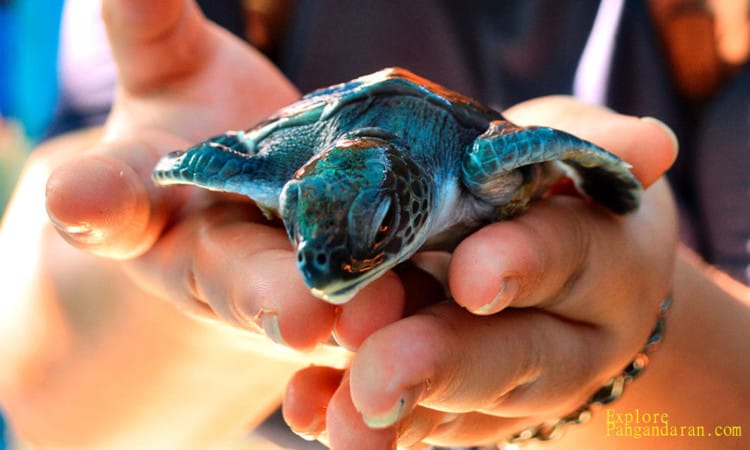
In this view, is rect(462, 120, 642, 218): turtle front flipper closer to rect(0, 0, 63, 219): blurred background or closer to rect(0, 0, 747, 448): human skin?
rect(0, 0, 747, 448): human skin

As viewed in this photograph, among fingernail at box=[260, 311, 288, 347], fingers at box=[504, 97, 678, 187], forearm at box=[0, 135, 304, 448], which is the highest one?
fingers at box=[504, 97, 678, 187]

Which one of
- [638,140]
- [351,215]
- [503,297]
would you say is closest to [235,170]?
[351,215]

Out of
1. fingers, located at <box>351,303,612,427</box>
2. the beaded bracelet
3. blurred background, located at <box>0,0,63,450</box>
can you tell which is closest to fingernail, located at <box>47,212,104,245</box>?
fingers, located at <box>351,303,612,427</box>

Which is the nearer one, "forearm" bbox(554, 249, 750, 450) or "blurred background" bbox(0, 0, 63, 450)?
"forearm" bbox(554, 249, 750, 450)

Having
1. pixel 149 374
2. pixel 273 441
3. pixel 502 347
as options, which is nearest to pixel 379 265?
pixel 502 347

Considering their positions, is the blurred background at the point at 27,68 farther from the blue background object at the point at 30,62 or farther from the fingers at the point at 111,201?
the fingers at the point at 111,201

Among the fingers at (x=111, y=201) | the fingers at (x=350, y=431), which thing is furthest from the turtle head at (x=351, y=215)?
the fingers at (x=111, y=201)

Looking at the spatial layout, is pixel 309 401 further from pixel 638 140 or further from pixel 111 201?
pixel 638 140
